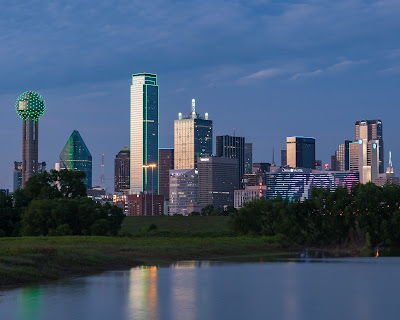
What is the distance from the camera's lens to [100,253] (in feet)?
218

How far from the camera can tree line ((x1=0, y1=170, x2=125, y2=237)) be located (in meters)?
93.6

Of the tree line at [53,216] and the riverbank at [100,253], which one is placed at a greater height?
the tree line at [53,216]

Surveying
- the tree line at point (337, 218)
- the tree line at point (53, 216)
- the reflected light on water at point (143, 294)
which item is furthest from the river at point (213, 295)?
the tree line at point (53, 216)

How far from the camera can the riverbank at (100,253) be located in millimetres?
50219

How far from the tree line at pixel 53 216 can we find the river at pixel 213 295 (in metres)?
35.0

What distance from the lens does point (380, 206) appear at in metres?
95.1

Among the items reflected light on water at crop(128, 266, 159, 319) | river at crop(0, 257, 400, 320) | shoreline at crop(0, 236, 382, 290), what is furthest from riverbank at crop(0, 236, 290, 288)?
reflected light on water at crop(128, 266, 159, 319)

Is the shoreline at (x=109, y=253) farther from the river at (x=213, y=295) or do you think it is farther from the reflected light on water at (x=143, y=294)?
the reflected light on water at (x=143, y=294)

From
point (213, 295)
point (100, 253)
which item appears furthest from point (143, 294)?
point (100, 253)

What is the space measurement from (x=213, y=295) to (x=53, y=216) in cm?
5382

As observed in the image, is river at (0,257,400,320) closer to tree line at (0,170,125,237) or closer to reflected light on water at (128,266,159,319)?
reflected light on water at (128,266,159,319)

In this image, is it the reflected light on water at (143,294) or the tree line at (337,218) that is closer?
the reflected light on water at (143,294)

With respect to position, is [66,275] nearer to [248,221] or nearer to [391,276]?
[391,276]

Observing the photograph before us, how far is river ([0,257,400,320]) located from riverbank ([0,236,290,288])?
2.42m
